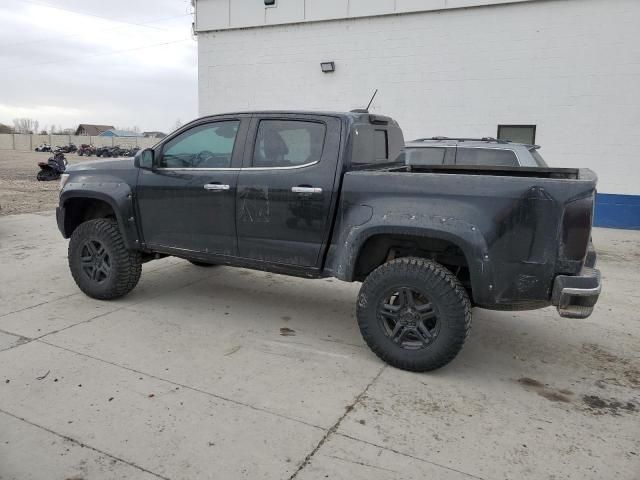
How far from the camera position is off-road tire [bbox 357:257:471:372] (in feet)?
11.6

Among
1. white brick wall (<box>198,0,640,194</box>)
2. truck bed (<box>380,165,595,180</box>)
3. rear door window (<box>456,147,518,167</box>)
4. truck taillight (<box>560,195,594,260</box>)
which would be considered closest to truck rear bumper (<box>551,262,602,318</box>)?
truck taillight (<box>560,195,594,260</box>)

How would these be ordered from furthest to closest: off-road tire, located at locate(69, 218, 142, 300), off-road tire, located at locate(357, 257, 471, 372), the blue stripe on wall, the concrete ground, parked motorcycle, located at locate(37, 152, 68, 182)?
1. parked motorcycle, located at locate(37, 152, 68, 182)
2. the blue stripe on wall
3. off-road tire, located at locate(69, 218, 142, 300)
4. off-road tire, located at locate(357, 257, 471, 372)
5. the concrete ground

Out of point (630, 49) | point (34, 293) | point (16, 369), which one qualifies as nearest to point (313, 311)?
point (16, 369)

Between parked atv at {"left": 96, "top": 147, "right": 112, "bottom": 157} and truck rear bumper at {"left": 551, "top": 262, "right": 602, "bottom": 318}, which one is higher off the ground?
parked atv at {"left": 96, "top": 147, "right": 112, "bottom": 157}

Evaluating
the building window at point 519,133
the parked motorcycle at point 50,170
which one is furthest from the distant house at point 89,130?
the building window at point 519,133

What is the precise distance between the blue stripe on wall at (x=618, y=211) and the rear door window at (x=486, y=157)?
5.06 m

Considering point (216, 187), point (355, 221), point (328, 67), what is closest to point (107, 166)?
point (216, 187)

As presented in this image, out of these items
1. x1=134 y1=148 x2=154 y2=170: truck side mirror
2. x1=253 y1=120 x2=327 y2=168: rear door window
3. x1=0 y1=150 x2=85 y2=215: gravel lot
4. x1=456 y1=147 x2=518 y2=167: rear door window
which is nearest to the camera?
x1=253 y1=120 x2=327 y2=168: rear door window

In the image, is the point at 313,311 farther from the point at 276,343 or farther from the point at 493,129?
the point at 493,129

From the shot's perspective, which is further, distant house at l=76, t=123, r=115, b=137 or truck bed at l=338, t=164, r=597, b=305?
distant house at l=76, t=123, r=115, b=137

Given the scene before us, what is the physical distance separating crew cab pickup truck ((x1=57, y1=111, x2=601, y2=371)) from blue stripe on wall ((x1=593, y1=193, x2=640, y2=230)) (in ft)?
24.5

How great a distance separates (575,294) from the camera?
324cm

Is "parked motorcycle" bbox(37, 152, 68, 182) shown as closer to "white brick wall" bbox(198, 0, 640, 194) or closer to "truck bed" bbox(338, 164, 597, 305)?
"white brick wall" bbox(198, 0, 640, 194)

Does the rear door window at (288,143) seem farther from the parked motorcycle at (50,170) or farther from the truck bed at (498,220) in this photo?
the parked motorcycle at (50,170)
